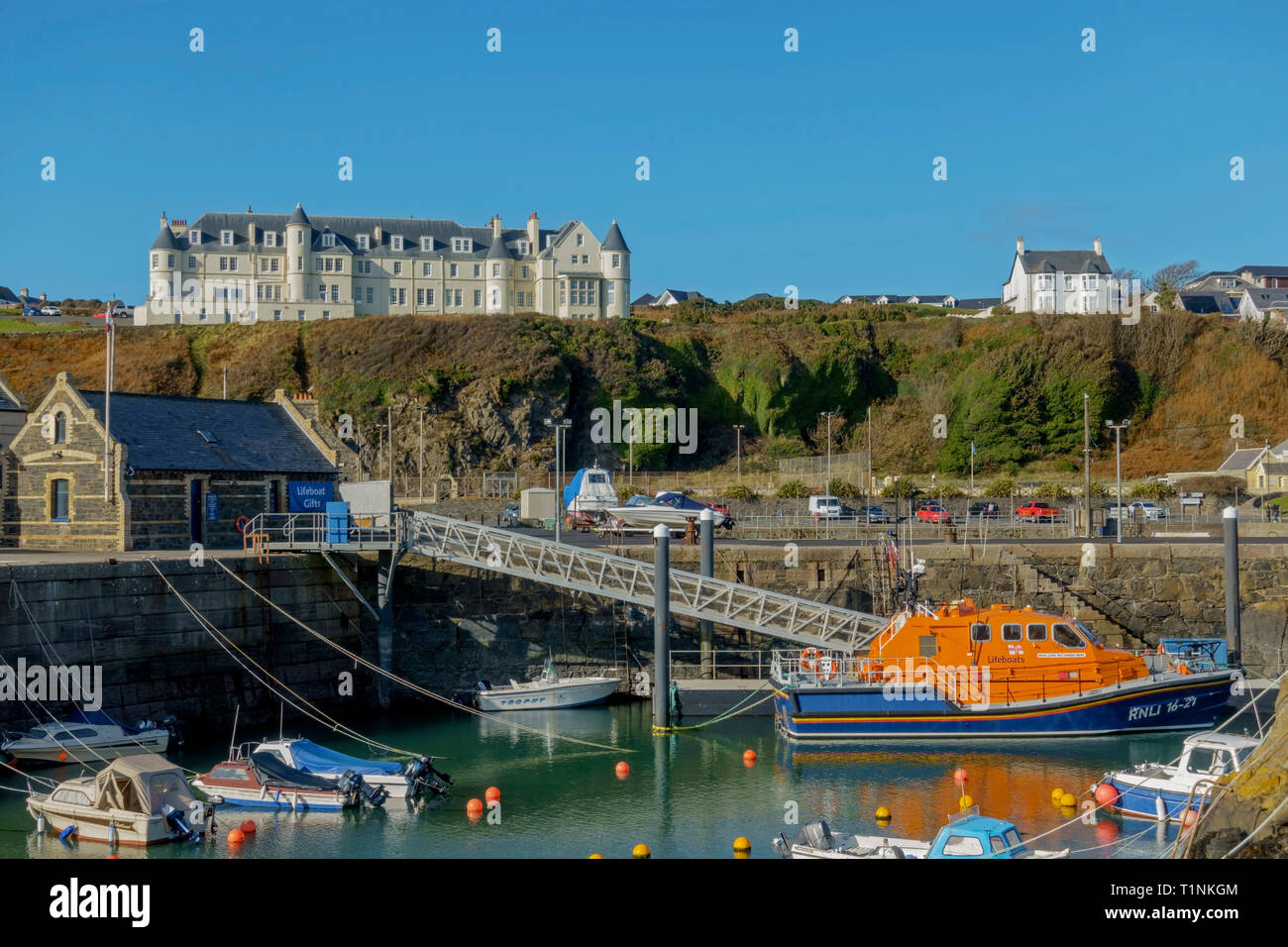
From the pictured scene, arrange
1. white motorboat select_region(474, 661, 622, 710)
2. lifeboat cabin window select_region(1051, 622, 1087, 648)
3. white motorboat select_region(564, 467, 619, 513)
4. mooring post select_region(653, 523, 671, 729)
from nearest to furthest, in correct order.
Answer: lifeboat cabin window select_region(1051, 622, 1087, 648) < mooring post select_region(653, 523, 671, 729) < white motorboat select_region(474, 661, 622, 710) < white motorboat select_region(564, 467, 619, 513)

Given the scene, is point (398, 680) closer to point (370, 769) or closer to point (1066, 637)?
point (370, 769)

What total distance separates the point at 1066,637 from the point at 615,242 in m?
67.0

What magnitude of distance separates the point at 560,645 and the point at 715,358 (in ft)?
170

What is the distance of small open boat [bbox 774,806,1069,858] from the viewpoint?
16.0m

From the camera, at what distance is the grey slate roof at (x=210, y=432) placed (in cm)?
3247

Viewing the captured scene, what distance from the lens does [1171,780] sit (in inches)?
795

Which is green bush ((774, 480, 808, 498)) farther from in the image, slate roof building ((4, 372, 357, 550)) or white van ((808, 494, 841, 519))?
slate roof building ((4, 372, 357, 550))

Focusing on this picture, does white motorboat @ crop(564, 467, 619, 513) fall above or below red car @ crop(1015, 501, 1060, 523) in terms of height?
above

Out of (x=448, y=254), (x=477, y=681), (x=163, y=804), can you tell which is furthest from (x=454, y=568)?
(x=448, y=254)

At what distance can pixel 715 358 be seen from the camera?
273 feet

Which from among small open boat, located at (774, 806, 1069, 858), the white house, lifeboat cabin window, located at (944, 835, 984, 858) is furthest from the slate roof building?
the white house

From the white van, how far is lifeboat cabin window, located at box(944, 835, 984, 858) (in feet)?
116

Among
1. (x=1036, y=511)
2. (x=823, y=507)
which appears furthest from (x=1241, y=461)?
(x=823, y=507)
